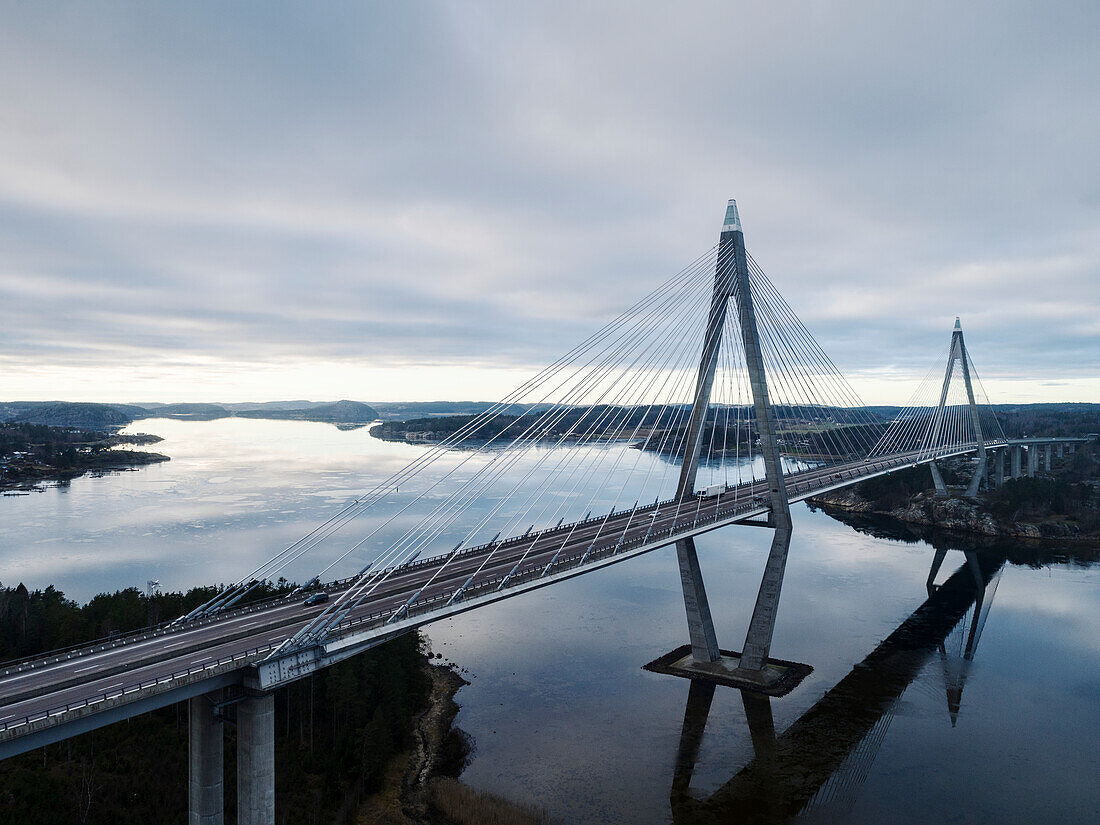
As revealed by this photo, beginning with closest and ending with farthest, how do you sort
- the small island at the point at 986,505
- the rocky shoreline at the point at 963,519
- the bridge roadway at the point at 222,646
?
the bridge roadway at the point at 222,646 → the rocky shoreline at the point at 963,519 → the small island at the point at 986,505

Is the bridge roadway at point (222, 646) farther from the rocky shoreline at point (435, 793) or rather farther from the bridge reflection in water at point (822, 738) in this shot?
the bridge reflection in water at point (822, 738)

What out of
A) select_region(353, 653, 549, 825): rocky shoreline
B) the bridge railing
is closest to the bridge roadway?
the bridge railing

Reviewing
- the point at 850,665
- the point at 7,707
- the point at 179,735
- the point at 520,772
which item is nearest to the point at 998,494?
the point at 850,665

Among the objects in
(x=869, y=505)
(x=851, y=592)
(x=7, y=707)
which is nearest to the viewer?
(x=7, y=707)

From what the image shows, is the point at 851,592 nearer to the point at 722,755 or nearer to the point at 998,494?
the point at 722,755

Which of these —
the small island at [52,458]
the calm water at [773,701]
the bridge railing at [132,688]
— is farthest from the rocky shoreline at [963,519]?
the small island at [52,458]

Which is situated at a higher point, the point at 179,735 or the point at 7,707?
the point at 7,707
